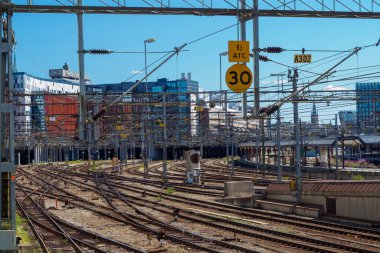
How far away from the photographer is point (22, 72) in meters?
94.6

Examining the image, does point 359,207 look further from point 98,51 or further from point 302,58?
point 98,51

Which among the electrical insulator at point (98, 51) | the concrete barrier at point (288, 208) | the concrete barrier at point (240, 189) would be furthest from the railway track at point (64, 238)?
the concrete barrier at point (240, 189)

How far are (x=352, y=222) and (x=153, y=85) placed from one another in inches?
3918

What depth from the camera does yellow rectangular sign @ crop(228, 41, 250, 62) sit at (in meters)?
12.3

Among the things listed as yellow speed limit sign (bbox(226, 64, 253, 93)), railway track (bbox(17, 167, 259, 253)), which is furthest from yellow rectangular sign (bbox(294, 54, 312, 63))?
railway track (bbox(17, 167, 259, 253))

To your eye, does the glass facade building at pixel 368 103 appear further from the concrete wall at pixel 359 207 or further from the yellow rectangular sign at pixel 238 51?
the yellow rectangular sign at pixel 238 51

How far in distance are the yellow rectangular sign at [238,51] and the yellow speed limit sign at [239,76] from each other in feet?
0.63

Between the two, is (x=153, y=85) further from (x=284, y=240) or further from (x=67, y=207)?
(x=284, y=240)

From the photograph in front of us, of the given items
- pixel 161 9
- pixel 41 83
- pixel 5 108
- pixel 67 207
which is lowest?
pixel 67 207

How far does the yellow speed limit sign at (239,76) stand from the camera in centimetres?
1243

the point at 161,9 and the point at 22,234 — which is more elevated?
the point at 161,9

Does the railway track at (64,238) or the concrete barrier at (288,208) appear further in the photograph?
the concrete barrier at (288,208)

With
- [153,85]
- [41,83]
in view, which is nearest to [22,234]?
[41,83]

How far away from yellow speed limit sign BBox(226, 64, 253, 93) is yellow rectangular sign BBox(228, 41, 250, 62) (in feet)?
0.63
